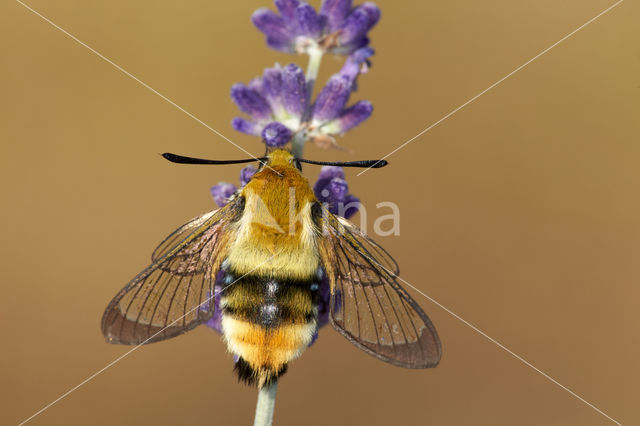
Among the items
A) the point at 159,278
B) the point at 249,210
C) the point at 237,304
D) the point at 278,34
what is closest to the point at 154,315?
the point at 159,278

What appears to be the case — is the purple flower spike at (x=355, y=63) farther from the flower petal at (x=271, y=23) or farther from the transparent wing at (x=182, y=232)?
the transparent wing at (x=182, y=232)

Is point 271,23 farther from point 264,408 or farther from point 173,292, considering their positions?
point 264,408

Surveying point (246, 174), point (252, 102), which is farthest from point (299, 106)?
point (246, 174)

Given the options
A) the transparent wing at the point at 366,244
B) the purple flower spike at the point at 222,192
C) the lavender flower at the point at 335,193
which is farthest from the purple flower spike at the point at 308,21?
the transparent wing at the point at 366,244

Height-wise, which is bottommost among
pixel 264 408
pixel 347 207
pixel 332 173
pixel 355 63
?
pixel 264 408

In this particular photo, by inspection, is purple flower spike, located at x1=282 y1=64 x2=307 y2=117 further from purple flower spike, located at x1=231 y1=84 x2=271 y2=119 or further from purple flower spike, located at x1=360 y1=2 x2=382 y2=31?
purple flower spike, located at x1=360 y1=2 x2=382 y2=31

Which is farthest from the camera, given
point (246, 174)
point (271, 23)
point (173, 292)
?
point (271, 23)
